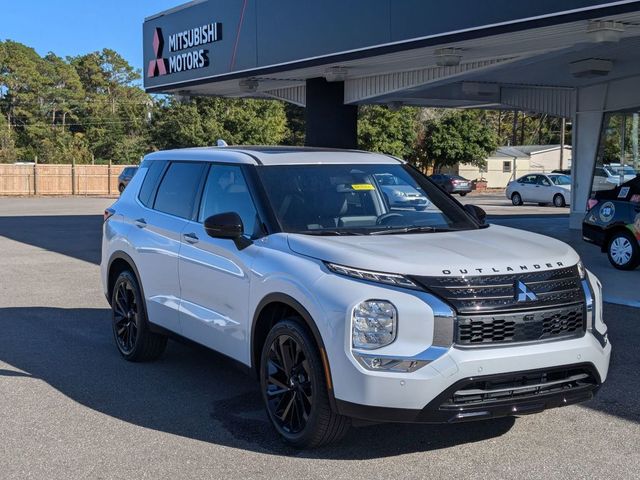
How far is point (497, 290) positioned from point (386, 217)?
4.76 ft

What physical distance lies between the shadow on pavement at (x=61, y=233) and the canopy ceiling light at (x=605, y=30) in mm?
8975

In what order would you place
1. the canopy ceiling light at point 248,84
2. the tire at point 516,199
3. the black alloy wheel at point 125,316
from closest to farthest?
the black alloy wheel at point 125,316
the canopy ceiling light at point 248,84
the tire at point 516,199

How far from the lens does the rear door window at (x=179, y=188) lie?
20.9 ft

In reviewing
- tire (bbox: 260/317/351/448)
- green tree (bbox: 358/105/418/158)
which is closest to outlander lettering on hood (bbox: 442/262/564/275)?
tire (bbox: 260/317/351/448)

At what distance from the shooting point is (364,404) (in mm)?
4340

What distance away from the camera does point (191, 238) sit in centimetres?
→ 604

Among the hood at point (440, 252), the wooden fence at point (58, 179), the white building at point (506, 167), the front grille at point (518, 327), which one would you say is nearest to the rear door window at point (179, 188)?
the hood at point (440, 252)

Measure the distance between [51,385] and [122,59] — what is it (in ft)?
324

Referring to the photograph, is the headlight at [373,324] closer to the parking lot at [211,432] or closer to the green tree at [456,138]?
the parking lot at [211,432]

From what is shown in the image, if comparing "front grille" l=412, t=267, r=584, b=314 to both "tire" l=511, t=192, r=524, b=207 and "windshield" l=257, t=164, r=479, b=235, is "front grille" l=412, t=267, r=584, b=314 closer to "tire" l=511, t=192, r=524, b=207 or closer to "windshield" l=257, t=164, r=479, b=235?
"windshield" l=257, t=164, r=479, b=235

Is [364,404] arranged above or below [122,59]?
below

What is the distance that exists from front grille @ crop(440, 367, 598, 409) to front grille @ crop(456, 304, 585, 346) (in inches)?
7.9

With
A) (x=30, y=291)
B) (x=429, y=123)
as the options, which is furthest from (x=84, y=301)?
(x=429, y=123)

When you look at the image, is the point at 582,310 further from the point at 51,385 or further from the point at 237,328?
the point at 51,385
